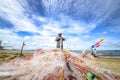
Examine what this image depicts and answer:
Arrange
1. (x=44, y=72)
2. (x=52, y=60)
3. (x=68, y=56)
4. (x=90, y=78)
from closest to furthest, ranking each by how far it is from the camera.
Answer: (x=44, y=72)
(x=90, y=78)
(x=52, y=60)
(x=68, y=56)

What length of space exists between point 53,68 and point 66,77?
0.65m

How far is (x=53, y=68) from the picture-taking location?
3771mm

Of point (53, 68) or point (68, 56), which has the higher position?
point (68, 56)

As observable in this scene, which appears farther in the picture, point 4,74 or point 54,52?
point 54,52

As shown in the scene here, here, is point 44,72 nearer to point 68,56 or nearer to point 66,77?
point 66,77

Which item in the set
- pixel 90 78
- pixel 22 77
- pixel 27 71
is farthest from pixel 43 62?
pixel 90 78

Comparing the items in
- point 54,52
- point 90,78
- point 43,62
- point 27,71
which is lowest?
point 90,78

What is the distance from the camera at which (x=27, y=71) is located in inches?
157

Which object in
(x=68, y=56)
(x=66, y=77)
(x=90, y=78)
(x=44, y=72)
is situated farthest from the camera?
(x=68, y=56)

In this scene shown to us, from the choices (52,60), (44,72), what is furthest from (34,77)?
(52,60)

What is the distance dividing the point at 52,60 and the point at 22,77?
1.38 meters

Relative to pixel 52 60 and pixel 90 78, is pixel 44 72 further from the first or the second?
pixel 90 78

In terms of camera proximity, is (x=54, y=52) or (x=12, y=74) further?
(x=54, y=52)

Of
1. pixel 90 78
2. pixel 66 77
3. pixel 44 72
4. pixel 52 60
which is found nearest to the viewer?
pixel 66 77
